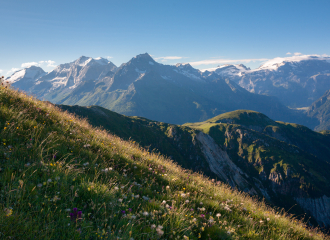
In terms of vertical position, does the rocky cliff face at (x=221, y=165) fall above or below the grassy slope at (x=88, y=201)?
below

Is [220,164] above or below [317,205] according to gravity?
above

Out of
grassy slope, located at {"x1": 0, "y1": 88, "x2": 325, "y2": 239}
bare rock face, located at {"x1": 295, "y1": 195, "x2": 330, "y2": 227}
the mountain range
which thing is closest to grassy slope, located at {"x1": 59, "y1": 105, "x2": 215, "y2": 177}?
the mountain range

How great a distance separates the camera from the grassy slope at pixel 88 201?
3.21 metres

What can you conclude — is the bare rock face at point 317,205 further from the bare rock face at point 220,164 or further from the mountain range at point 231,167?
the bare rock face at point 220,164

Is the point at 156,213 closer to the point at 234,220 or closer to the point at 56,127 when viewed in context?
the point at 234,220

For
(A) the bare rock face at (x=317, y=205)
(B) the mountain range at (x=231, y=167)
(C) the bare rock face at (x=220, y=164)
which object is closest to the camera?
(C) the bare rock face at (x=220, y=164)

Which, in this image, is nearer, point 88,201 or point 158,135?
point 88,201

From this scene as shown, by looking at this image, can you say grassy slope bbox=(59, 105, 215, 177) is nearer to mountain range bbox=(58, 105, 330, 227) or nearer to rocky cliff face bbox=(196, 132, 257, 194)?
mountain range bbox=(58, 105, 330, 227)

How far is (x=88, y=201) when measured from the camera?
4.07 meters


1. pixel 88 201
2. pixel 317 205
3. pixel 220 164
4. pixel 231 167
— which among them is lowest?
pixel 317 205

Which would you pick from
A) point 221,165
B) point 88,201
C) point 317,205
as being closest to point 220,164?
point 221,165

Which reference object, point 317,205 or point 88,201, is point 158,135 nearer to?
point 88,201

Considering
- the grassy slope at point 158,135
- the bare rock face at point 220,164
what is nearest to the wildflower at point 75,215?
the grassy slope at point 158,135

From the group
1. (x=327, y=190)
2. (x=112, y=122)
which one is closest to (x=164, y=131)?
(x=112, y=122)
